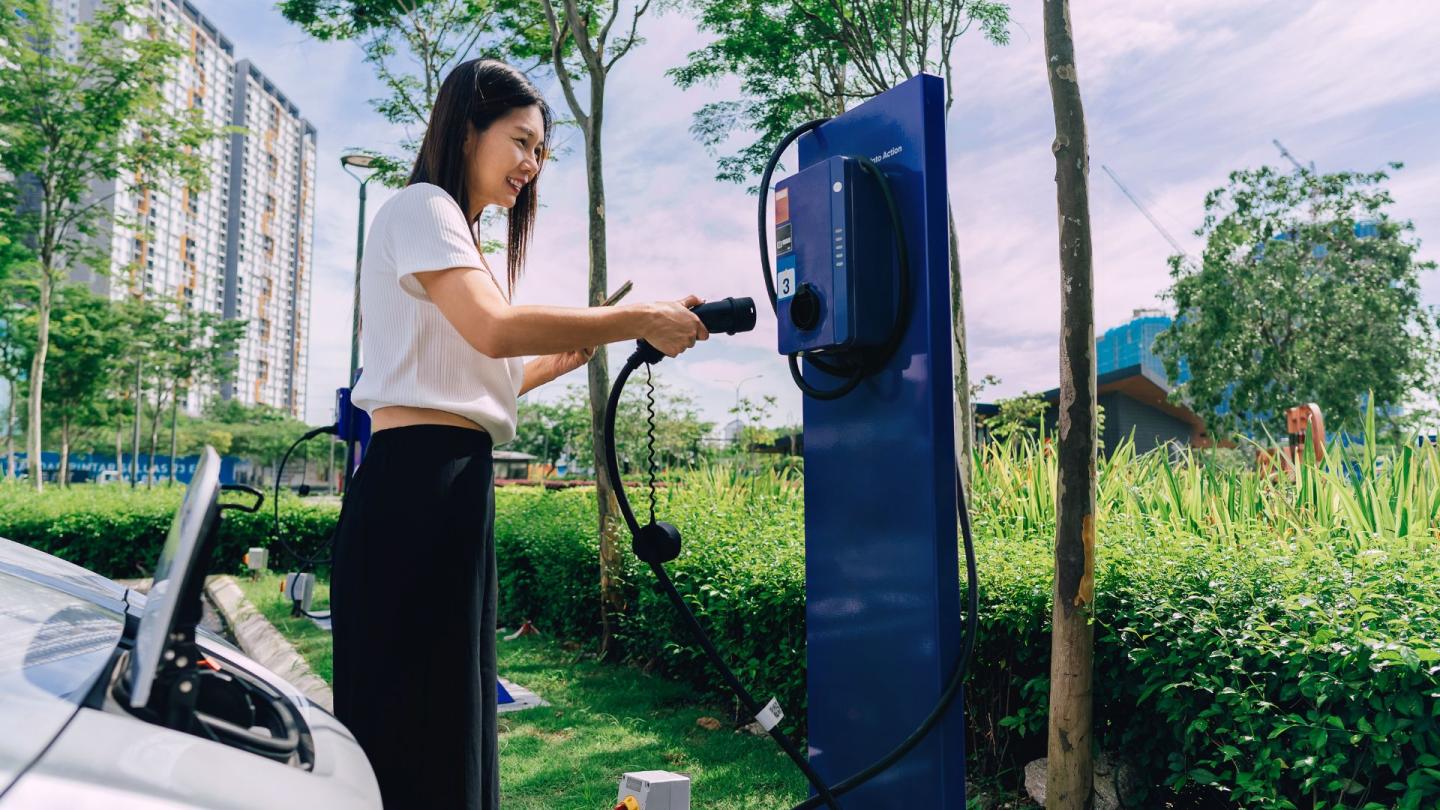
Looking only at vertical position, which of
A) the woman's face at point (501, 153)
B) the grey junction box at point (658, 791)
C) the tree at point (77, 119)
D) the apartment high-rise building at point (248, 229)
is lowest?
the grey junction box at point (658, 791)

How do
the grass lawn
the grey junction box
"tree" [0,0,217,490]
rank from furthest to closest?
"tree" [0,0,217,490]
the grass lawn
the grey junction box

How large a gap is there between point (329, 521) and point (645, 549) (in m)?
9.67

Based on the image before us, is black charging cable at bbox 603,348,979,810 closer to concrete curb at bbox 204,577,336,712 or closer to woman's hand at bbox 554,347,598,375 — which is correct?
woman's hand at bbox 554,347,598,375

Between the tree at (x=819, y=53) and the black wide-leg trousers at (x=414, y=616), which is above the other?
the tree at (x=819, y=53)

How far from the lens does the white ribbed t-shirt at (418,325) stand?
1509 millimetres

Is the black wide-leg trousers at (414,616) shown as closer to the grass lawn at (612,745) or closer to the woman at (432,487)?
the woman at (432,487)

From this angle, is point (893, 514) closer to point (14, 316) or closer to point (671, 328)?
point (671, 328)

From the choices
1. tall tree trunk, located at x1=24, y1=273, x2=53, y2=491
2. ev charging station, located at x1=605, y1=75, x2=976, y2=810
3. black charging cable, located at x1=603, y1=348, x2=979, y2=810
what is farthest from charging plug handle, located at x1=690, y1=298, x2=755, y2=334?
tall tree trunk, located at x1=24, y1=273, x2=53, y2=491

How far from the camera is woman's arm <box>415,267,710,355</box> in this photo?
57.5 inches

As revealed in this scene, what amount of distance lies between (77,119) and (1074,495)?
512 inches

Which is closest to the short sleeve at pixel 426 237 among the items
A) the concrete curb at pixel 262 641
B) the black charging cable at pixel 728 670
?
the black charging cable at pixel 728 670

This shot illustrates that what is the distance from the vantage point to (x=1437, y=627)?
1.97 metres

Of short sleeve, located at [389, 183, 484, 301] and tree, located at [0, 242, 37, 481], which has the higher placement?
tree, located at [0, 242, 37, 481]

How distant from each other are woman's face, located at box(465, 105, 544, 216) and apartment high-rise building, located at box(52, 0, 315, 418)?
59.2m
